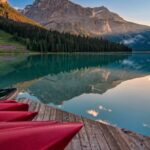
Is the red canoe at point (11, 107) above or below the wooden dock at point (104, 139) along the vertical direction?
above

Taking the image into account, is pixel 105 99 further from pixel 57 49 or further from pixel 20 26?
pixel 20 26

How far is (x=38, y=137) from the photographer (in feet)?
16.1

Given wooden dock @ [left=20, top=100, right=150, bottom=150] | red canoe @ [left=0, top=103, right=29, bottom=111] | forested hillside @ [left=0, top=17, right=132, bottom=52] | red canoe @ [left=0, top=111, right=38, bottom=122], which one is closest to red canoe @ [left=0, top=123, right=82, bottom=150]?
red canoe @ [left=0, top=111, right=38, bottom=122]

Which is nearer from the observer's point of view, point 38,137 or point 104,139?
point 38,137

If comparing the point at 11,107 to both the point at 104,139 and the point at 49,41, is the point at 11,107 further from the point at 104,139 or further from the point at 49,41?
the point at 49,41

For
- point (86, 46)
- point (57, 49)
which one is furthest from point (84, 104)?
point (86, 46)

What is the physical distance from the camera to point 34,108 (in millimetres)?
16031

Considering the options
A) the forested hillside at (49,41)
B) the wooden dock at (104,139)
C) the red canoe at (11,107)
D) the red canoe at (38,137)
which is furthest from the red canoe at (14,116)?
the forested hillside at (49,41)

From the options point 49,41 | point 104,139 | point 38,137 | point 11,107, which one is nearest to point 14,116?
point 11,107

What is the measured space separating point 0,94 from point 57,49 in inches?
5931

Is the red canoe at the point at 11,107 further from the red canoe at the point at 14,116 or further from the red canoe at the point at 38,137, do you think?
the red canoe at the point at 38,137

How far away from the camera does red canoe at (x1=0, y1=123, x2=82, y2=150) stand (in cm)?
468

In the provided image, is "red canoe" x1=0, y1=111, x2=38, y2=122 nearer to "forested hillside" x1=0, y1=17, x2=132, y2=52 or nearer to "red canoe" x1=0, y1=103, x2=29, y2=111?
"red canoe" x1=0, y1=103, x2=29, y2=111

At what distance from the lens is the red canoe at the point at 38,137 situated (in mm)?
4684
